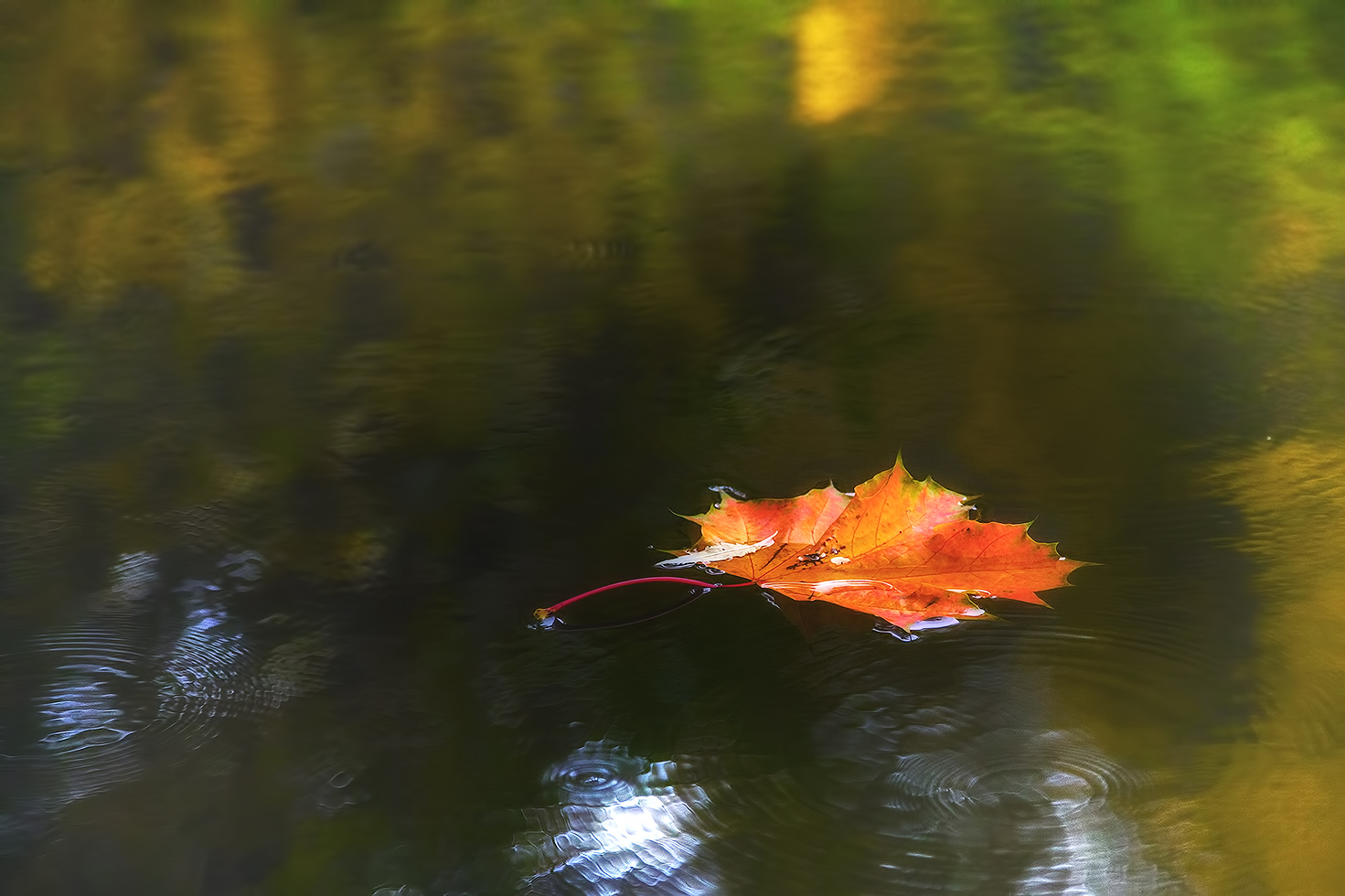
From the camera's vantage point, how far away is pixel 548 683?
0.62m

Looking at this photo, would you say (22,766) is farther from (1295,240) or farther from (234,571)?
(1295,240)

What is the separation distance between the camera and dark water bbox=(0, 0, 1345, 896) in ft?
1.80

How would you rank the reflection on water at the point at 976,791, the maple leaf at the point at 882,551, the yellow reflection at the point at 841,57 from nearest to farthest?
1. the reflection on water at the point at 976,791
2. the maple leaf at the point at 882,551
3. the yellow reflection at the point at 841,57

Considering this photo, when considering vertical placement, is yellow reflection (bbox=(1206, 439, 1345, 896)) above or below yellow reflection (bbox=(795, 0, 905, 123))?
below

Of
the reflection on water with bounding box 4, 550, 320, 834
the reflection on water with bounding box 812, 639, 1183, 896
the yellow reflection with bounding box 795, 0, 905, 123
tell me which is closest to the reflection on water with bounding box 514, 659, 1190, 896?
the reflection on water with bounding box 812, 639, 1183, 896

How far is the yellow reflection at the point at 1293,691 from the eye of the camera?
51 cm

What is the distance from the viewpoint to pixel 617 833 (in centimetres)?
54

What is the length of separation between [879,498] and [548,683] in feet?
0.94

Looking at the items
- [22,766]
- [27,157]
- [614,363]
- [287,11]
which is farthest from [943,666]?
[287,11]

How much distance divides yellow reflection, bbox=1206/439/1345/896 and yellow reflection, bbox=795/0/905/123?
0.76 meters

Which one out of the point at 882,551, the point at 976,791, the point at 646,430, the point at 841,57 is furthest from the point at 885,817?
the point at 841,57

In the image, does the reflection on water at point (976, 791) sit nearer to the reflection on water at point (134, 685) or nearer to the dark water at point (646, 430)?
the dark water at point (646, 430)

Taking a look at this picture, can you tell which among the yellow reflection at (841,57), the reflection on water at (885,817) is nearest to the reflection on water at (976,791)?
the reflection on water at (885,817)

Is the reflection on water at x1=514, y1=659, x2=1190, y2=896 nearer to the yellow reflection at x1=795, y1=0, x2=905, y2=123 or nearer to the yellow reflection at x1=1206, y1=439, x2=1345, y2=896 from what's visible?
the yellow reflection at x1=1206, y1=439, x2=1345, y2=896
